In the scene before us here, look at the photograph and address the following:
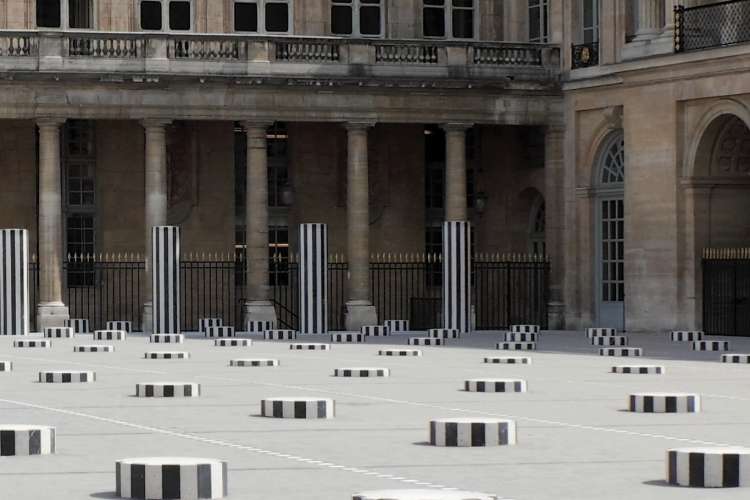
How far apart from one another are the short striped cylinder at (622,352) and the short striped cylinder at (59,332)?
15.2 m

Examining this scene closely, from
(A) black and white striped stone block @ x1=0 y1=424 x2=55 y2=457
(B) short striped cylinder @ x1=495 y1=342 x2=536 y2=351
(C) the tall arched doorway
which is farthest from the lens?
(C) the tall arched doorway

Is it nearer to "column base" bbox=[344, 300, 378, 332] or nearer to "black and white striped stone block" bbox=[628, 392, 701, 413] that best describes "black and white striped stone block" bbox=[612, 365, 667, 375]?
"black and white striped stone block" bbox=[628, 392, 701, 413]

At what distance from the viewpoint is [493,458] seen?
1703cm

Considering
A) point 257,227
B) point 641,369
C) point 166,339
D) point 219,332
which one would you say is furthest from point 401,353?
point 257,227

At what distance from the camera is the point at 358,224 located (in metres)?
55.8

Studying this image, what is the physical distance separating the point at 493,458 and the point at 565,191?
39.1 metres

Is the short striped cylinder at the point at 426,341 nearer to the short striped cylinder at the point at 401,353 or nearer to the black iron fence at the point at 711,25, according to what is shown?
the short striped cylinder at the point at 401,353

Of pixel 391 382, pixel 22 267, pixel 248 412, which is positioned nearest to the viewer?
pixel 248 412

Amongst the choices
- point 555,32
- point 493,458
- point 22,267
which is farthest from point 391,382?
point 555,32

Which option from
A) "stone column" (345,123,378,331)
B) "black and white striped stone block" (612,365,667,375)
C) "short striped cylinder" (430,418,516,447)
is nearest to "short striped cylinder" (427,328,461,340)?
"stone column" (345,123,378,331)

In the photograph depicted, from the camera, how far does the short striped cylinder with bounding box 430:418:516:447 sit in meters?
18.1

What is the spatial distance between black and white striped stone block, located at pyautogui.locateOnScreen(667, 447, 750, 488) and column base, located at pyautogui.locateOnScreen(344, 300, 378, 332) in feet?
132

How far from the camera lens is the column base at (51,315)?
5384cm

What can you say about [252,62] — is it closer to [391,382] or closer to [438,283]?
[438,283]
